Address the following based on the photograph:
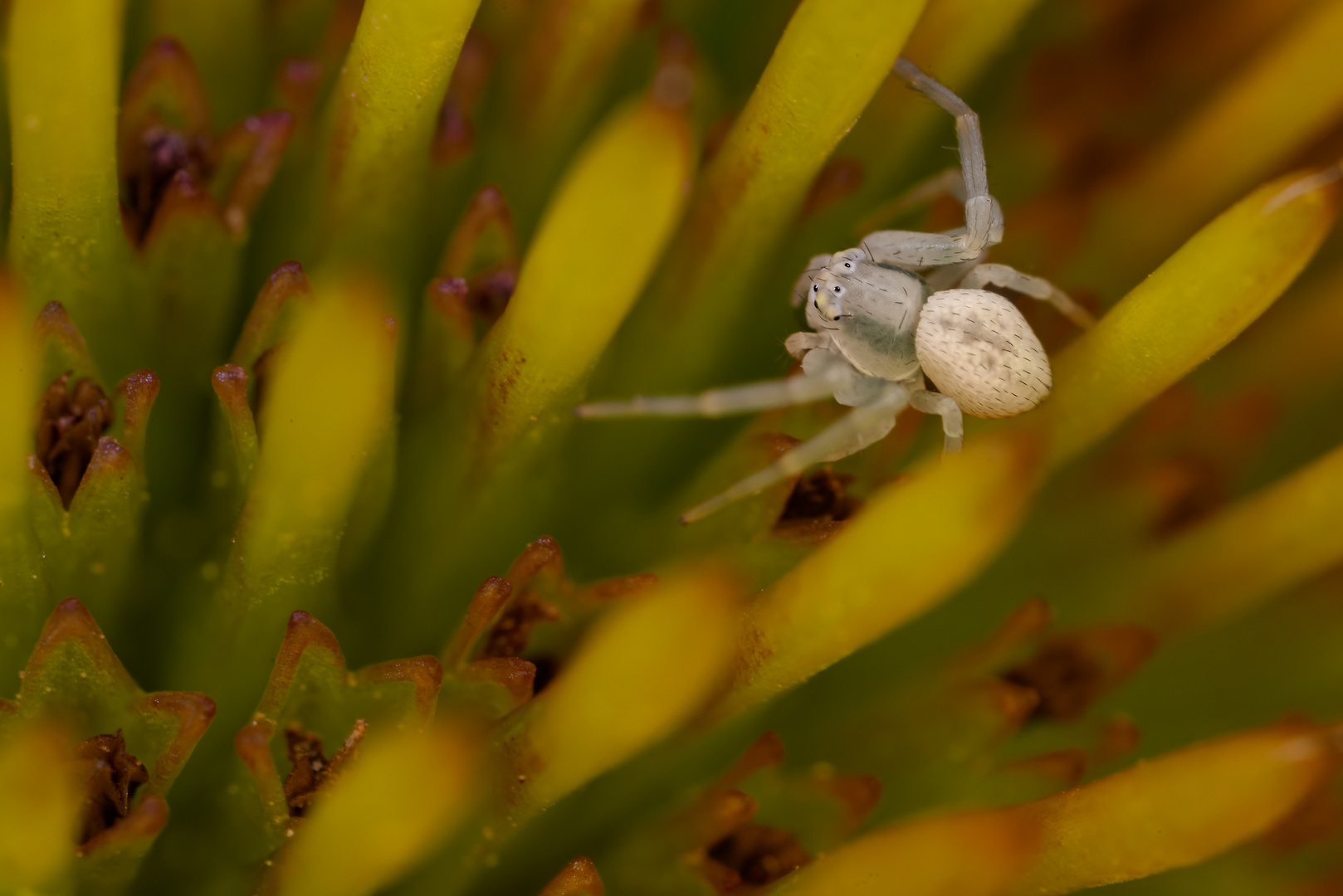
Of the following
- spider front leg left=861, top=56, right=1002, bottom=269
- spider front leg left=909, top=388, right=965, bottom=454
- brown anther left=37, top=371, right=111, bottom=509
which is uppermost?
spider front leg left=861, top=56, right=1002, bottom=269

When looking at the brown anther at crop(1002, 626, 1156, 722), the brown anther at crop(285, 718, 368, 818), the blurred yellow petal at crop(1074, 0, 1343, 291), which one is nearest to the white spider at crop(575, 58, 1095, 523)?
the blurred yellow petal at crop(1074, 0, 1343, 291)

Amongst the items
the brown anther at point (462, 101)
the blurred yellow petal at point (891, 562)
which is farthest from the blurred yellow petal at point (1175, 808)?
the brown anther at point (462, 101)

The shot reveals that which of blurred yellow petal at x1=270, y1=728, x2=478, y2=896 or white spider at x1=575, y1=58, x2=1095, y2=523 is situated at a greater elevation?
Answer: white spider at x1=575, y1=58, x2=1095, y2=523

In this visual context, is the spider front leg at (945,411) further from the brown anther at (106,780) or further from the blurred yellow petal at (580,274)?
the brown anther at (106,780)

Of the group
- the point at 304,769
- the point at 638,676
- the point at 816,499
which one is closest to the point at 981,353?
the point at 816,499

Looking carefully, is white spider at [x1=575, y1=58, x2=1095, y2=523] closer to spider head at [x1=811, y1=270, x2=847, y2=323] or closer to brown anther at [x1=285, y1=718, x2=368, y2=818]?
spider head at [x1=811, y1=270, x2=847, y2=323]

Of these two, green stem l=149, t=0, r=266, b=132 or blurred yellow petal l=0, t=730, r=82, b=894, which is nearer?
blurred yellow petal l=0, t=730, r=82, b=894
